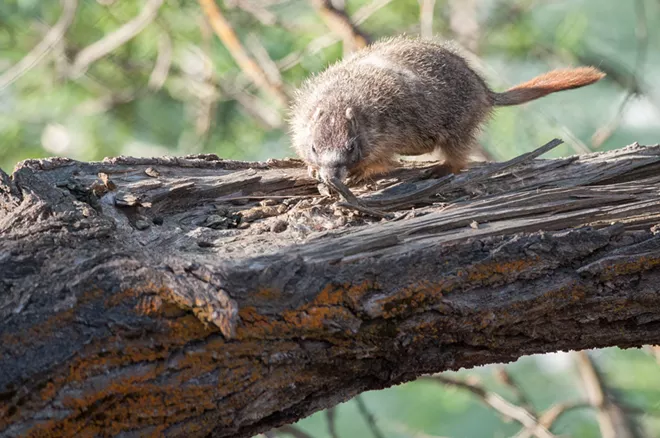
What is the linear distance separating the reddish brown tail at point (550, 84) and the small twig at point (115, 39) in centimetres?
251

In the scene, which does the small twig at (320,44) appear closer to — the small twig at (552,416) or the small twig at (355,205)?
the small twig at (355,205)

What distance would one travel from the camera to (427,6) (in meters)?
5.39

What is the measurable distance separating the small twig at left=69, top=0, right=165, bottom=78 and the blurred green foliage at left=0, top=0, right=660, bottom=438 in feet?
0.46

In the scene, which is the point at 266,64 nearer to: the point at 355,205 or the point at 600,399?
the point at 355,205

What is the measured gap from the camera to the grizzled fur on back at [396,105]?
361 centimetres

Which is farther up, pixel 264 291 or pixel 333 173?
pixel 333 173

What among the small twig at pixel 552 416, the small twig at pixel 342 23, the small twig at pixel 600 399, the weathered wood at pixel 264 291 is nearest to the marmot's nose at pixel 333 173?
the weathered wood at pixel 264 291

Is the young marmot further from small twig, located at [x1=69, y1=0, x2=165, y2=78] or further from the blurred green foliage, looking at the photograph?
small twig, located at [x1=69, y1=0, x2=165, y2=78]

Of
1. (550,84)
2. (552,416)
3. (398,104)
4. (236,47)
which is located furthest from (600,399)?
(236,47)

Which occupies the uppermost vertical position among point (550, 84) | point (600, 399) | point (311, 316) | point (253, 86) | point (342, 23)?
point (253, 86)

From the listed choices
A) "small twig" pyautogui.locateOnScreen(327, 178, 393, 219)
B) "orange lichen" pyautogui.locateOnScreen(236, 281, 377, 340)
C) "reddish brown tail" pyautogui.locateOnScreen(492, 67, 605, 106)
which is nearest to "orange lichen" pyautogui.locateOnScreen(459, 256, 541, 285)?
"orange lichen" pyautogui.locateOnScreen(236, 281, 377, 340)

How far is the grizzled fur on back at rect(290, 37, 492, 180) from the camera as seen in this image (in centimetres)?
361

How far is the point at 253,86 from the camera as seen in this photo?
650cm

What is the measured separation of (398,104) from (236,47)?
5.74ft
